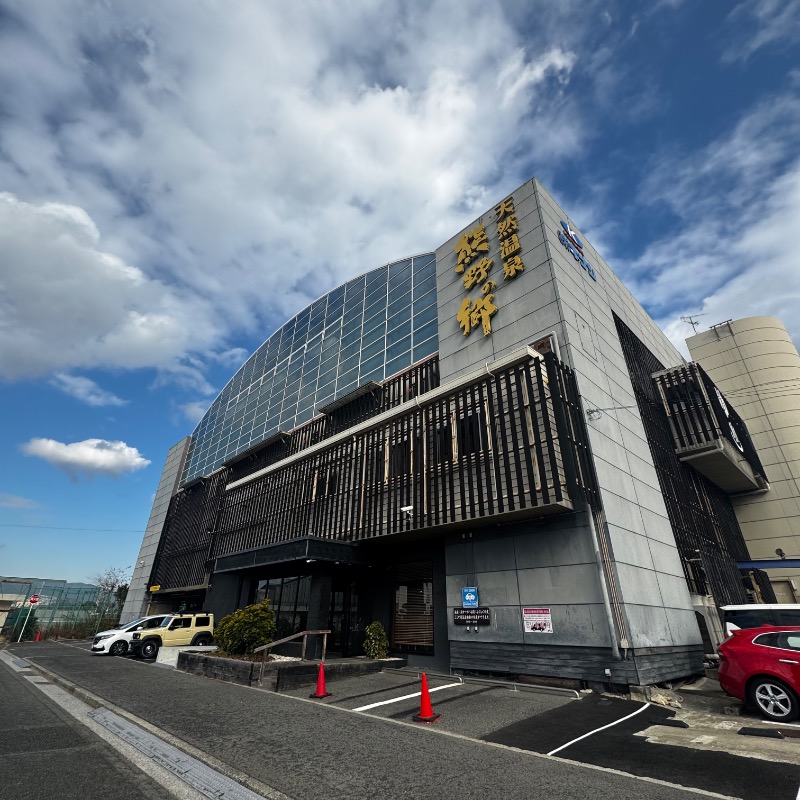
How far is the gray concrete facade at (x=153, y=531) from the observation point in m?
35.4

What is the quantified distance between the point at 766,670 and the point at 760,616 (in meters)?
3.79

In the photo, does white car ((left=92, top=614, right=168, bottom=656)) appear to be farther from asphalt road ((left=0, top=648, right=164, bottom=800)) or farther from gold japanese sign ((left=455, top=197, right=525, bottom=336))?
gold japanese sign ((left=455, top=197, right=525, bottom=336))

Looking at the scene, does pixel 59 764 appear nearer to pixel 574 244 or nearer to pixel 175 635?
pixel 175 635

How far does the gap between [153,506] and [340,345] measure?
2953cm

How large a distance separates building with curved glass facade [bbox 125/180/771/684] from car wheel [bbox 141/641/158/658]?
355 centimetres

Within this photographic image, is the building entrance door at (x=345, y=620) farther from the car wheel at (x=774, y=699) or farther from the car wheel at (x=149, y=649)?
the car wheel at (x=774, y=699)

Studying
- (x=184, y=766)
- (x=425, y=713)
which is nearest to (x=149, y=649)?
(x=425, y=713)

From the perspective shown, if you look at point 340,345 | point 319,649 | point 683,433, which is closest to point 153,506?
point 340,345

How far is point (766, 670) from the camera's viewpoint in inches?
301

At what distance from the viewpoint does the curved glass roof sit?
2144cm

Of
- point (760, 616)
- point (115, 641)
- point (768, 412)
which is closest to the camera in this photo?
point (760, 616)

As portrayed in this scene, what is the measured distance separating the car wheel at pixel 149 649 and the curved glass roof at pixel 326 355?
12.7 m

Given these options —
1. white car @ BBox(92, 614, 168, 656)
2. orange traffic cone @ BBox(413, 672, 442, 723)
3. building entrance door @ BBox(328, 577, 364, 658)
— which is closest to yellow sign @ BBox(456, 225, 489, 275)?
building entrance door @ BBox(328, 577, 364, 658)

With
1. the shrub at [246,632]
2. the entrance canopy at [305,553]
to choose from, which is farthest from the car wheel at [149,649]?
the shrub at [246,632]
